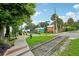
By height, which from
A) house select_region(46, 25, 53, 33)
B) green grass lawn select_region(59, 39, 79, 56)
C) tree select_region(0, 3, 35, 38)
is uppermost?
tree select_region(0, 3, 35, 38)

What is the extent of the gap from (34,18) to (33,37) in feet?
1.04

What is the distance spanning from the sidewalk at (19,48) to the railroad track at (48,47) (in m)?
0.11

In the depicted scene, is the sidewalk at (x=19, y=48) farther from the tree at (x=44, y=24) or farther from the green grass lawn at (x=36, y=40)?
the tree at (x=44, y=24)

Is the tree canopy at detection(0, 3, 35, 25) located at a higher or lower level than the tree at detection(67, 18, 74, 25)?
higher

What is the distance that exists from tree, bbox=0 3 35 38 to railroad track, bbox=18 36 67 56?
512mm

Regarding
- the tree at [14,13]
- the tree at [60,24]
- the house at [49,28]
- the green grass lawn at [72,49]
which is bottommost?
the green grass lawn at [72,49]

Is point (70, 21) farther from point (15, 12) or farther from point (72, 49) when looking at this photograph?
point (15, 12)

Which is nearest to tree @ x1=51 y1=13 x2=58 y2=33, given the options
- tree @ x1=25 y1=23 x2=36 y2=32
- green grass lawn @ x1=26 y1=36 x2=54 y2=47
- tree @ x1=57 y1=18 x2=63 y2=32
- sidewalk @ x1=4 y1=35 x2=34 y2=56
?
tree @ x1=57 y1=18 x2=63 y2=32

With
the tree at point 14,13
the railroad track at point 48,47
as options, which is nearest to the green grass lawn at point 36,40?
the railroad track at point 48,47

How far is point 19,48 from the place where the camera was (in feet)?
13.5

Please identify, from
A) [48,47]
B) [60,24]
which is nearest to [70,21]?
[60,24]

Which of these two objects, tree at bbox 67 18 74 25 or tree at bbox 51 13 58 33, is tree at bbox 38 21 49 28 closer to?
tree at bbox 51 13 58 33

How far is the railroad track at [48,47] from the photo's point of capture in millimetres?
4004

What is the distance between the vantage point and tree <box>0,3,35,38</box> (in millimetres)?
4043
